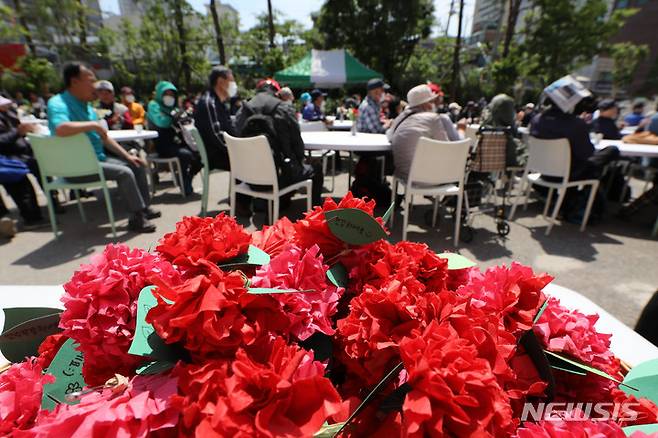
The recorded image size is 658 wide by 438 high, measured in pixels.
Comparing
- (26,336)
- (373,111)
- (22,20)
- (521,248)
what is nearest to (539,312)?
(26,336)

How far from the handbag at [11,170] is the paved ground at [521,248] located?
687mm

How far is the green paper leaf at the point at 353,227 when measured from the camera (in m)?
0.62

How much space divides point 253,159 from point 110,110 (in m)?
5.46

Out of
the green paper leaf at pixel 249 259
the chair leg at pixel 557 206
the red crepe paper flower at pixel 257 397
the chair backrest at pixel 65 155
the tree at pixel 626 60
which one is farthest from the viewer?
the tree at pixel 626 60

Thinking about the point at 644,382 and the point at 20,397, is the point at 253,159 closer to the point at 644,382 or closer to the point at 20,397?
the point at 20,397

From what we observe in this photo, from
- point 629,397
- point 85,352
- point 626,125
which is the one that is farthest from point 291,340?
point 626,125

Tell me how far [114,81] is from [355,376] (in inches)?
1416

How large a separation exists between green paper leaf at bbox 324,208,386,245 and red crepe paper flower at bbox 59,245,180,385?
28 cm

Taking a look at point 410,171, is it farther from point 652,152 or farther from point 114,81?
point 114,81

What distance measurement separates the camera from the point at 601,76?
41.4 m

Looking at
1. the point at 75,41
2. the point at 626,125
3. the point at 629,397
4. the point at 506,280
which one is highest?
the point at 75,41

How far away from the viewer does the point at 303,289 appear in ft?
1.73

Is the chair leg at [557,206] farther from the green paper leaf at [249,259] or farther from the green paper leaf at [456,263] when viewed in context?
the green paper leaf at [249,259]

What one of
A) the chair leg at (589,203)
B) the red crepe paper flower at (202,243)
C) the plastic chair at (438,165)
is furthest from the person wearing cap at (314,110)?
the red crepe paper flower at (202,243)
